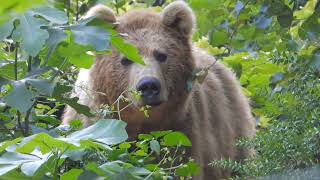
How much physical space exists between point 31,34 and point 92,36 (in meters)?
0.29

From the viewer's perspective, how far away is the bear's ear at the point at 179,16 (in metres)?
5.87

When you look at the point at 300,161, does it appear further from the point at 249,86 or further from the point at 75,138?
the point at 249,86

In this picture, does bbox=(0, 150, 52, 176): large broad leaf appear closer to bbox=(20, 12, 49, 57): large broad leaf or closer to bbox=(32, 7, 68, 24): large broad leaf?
bbox=(20, 12, 49, 57): large broad leaf

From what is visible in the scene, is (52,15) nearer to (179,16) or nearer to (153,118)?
(153,118)

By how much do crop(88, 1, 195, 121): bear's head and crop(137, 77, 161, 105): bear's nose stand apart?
66mm

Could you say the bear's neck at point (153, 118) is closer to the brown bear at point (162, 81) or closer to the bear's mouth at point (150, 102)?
the brown bear at point (162, 81)

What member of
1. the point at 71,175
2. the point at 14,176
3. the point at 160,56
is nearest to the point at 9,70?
the point at 71,175

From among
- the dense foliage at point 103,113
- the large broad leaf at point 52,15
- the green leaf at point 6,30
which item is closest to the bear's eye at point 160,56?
the dense foliage at point 103,113

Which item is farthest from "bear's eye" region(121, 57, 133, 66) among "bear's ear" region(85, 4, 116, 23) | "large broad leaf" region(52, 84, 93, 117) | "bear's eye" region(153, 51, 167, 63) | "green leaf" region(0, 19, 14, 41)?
"green leaf" region(0, 19, 14, 41)

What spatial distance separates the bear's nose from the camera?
512 cm

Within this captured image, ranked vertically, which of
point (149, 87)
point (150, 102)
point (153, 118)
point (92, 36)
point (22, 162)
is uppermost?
point (92, 36)

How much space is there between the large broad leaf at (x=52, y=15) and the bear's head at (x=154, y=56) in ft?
7.20

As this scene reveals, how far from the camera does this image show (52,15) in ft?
10.0

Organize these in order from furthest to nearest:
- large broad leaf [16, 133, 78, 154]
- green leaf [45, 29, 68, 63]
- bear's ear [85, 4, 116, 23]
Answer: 1. bear's ear [85, 4, 116, 23]
2. green leaf [45, 29, 68, 63]
3. large broad leaf [16, 133, 78, 154]
